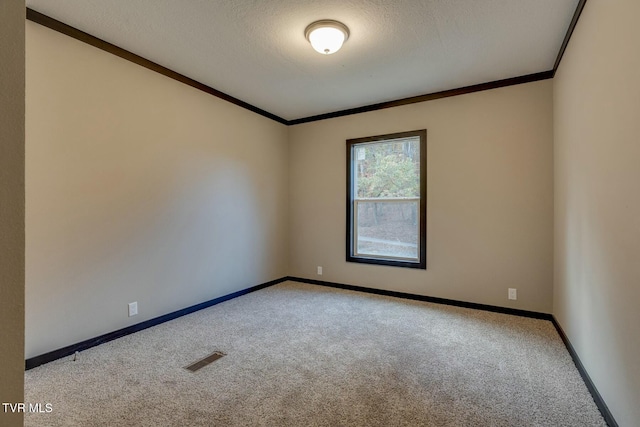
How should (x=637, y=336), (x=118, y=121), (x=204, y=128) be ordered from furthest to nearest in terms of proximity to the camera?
1. (x=204, y=128)
2. (x=118, y=121)
3. (x=637, y=336)

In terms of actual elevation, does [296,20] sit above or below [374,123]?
above

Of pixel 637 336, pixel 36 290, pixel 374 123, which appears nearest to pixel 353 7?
pixel 374 123

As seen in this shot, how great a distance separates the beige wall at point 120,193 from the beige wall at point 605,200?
3.49 m

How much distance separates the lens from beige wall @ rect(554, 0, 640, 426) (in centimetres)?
144

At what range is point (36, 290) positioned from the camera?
2.26 meters

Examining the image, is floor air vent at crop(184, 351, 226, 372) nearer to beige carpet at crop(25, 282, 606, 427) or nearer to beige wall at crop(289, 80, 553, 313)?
beige carpet at crop(25, 282, 606, 427)

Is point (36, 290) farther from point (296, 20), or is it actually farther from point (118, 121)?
point (296, 20)

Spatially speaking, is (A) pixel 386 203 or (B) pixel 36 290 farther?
(A) pixel 386 203

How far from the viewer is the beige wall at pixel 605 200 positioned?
1436mm

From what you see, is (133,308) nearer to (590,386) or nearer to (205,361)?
(205,361)

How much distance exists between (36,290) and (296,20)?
2.80 metres
